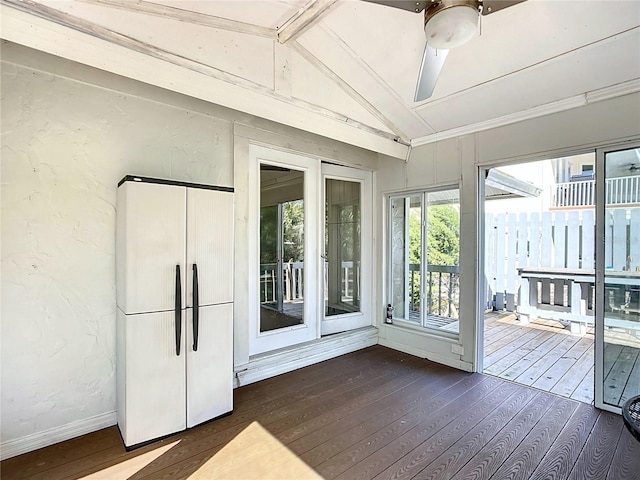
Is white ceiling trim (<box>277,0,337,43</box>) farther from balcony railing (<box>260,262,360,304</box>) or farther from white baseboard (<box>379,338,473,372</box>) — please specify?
white baseboard (<box>379,338,473,372</box>)

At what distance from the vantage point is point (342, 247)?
176 inches

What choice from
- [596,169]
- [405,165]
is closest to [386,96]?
[405,165]

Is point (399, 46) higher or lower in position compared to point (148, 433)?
higher

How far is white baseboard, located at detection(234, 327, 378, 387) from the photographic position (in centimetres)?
330

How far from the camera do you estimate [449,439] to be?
234 cm

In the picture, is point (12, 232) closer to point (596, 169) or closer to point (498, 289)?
Result: point (596, 169)

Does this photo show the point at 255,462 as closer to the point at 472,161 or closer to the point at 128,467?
the point at 128,467

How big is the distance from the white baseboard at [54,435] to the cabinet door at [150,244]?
92 centimetres

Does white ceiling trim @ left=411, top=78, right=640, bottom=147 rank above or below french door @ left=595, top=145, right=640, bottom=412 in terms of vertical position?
above

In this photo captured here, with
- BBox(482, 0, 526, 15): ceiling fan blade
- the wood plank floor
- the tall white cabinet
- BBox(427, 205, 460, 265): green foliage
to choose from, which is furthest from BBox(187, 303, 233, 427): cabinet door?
BBox(427, 205, 460, 265): green foliage

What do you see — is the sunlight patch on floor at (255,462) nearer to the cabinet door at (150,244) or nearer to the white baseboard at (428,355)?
the cabinet door at (150,244)

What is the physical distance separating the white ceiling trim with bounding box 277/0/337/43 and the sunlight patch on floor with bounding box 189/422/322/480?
10.00ft

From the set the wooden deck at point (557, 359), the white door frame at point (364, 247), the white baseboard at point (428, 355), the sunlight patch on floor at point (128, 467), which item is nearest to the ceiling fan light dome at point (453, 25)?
the white door frame at point (364, 247)

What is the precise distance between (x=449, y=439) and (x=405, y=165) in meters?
3.11
